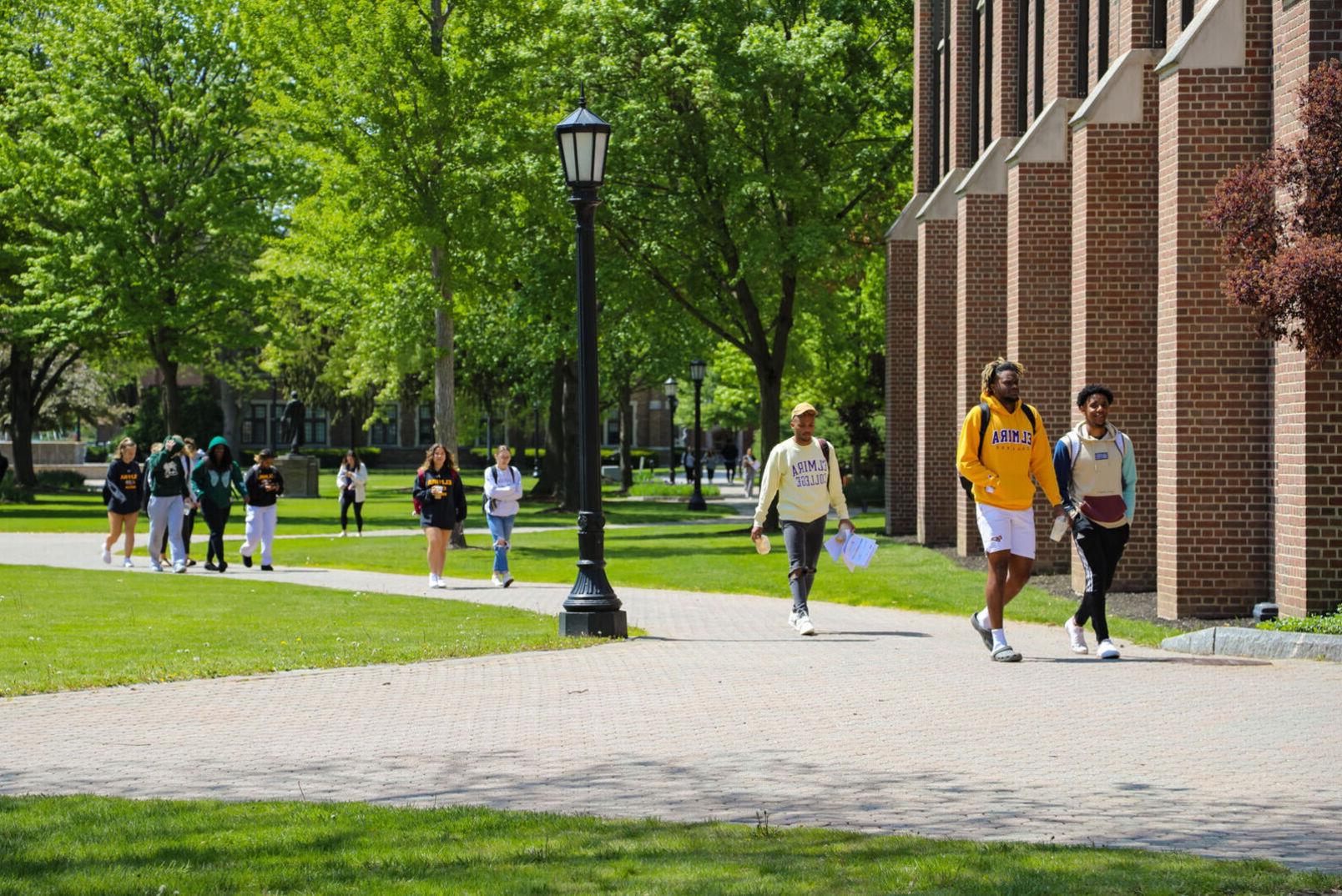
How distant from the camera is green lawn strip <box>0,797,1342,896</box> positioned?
5.03 m

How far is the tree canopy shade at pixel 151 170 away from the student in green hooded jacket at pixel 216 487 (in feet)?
53.0

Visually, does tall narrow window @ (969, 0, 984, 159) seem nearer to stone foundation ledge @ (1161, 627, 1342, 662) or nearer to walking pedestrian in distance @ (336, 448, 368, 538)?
walking pedestrian in distance @ (336, 448, 368, 538)

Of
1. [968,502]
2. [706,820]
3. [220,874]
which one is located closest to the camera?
[220,874]

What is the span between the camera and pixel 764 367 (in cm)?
3238

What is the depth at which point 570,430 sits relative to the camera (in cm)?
3997

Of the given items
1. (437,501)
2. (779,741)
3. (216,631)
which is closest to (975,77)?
(437,501)

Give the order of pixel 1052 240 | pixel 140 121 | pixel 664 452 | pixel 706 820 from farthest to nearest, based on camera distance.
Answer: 1. pixel 664 452
2. pixel 140 121
3. pixel 1052 240
4. pixel 706 820

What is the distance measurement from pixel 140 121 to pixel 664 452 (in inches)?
2472

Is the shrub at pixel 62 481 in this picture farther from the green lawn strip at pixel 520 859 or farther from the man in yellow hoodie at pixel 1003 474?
the green lawn strip at pixel 520 859

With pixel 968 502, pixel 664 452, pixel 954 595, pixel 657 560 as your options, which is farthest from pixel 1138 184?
pixel 664 452

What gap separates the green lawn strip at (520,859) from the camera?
→ 5.03m

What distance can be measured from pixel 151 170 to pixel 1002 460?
3000 cm

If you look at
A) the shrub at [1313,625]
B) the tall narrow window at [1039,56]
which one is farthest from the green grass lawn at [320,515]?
the shrub at [1313,625]

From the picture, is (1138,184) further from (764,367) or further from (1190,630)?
(764,367)
